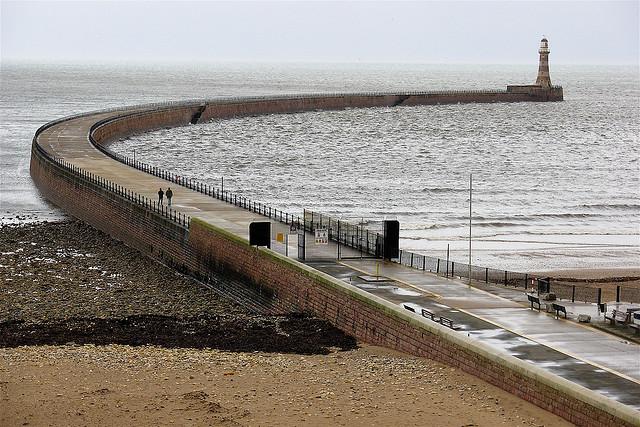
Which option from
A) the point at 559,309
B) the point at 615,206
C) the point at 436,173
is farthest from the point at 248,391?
the point at 436,173

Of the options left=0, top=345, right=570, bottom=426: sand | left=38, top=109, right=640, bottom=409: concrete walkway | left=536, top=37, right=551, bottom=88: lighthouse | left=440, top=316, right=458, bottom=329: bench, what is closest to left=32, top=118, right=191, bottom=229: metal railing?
left=38, top=109, right=640, bottom=409: concrete walkway

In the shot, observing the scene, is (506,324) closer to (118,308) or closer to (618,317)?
(618,317)

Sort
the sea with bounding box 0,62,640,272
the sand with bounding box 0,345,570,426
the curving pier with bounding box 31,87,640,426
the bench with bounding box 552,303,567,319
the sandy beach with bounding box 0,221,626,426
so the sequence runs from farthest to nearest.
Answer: the sea with bounding box 0,62,640,272 < the bench with bounding box 552,303,567,319 < the sandy beach with bounding box 0,221,626,426 < the sand with bounding box 0,345,570,426 < the curving pier with bounding box 31,87,640,426

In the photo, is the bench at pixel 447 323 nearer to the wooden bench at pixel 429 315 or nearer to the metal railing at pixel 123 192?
the wooden bench at pixel 429 315

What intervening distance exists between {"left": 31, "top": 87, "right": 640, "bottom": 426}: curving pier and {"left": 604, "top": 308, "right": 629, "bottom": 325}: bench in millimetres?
3270

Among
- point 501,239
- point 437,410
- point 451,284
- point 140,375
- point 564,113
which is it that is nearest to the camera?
point 437,410

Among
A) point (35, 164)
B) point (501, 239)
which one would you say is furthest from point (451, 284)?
point (35, 164)

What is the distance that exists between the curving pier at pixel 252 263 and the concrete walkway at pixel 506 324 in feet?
0.46

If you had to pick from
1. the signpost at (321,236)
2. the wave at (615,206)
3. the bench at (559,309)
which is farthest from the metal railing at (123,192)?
the wave at (615,206)

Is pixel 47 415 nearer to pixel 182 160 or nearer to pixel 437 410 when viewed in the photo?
pixel 437 410

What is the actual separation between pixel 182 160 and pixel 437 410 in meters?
62.2

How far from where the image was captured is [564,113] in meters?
157

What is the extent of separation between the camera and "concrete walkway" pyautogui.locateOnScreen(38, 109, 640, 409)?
22.6m

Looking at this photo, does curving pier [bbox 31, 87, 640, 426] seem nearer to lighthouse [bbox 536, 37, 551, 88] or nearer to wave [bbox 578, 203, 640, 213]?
wave [bbox 578, 203, 640, 213]
